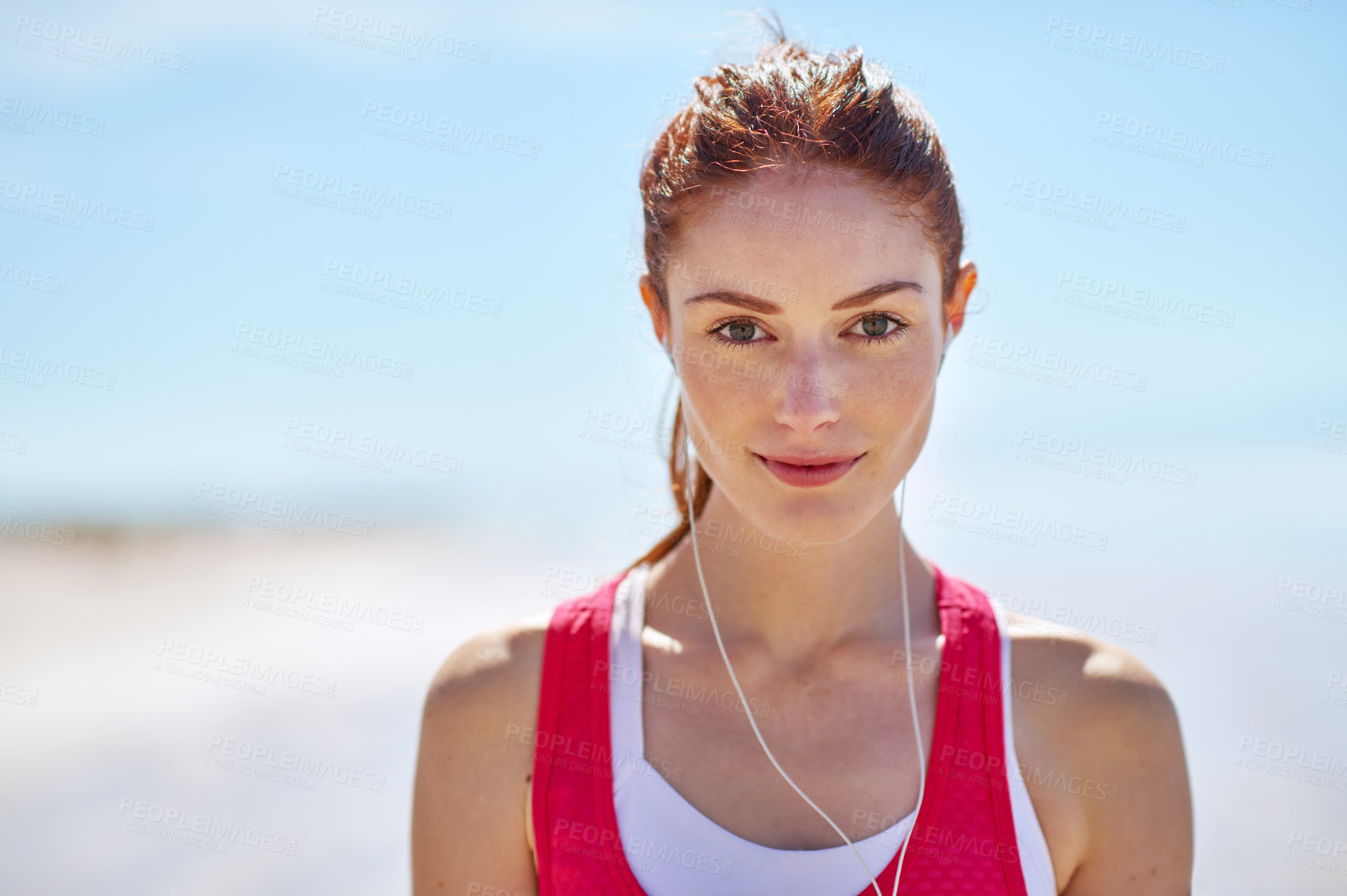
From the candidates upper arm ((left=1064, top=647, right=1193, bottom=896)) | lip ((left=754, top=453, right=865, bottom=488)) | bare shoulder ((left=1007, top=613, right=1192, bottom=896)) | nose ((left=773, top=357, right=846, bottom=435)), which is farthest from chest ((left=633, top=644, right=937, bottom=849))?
nose ((left=773, top=357, right=846, bottom=435))

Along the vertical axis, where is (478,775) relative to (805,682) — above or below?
below

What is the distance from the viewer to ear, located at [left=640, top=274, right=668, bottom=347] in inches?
85.0

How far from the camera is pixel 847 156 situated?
1.92 m

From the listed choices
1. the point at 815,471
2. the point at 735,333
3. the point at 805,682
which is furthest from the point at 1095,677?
the point at 735,333

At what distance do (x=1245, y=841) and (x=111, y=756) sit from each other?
576cm

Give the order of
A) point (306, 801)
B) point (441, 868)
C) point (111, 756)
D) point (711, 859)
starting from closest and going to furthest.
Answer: point (711, 859), point (441, 868), point (306, 801), point (111, 756)

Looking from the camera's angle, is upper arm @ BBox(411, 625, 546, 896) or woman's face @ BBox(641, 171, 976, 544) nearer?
woman's face @ BBox(641, 171, 976, 544)

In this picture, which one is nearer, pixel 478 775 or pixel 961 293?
pixel 478 775

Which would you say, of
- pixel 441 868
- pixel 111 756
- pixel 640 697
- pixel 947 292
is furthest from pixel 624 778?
pixel 111 756

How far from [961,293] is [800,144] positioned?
1.75 feet

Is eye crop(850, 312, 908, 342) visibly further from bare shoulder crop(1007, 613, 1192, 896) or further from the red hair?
bare shoulder crop(1007, 613, 1192, 896)

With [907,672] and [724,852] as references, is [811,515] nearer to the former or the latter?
[907,672]

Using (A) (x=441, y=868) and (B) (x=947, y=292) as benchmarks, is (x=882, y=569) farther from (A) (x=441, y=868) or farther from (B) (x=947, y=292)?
(A) (x=441, y=868)

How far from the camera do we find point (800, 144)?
6.32 feet
